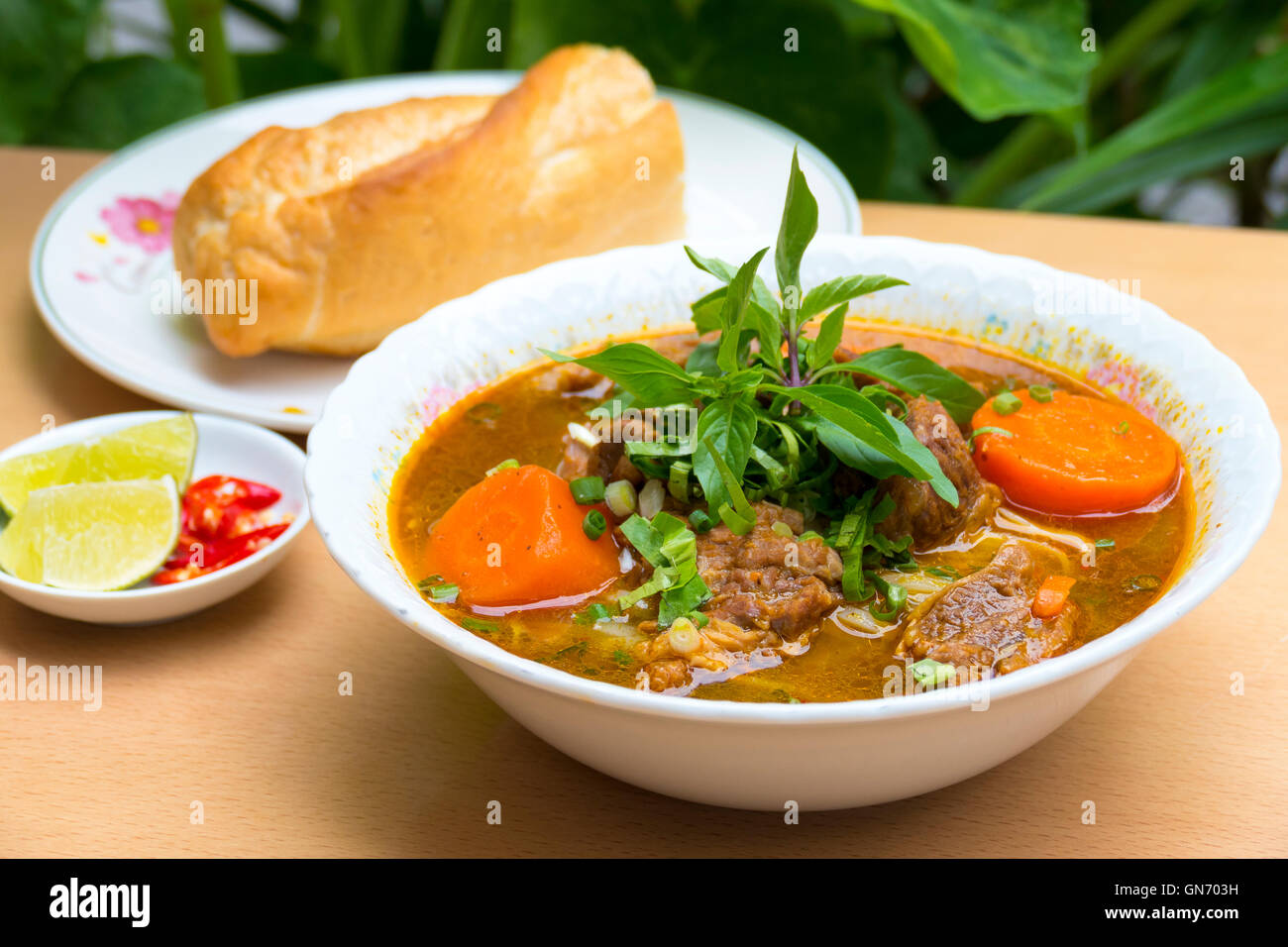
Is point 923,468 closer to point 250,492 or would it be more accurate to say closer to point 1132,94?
point 250,492

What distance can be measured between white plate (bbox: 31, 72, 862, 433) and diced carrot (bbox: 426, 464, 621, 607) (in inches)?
28.6

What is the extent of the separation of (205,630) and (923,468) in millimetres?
1234

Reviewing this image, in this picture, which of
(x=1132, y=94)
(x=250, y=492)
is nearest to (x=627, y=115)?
(x=250, y=492)

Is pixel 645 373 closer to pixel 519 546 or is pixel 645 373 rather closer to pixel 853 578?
pixel 519 546

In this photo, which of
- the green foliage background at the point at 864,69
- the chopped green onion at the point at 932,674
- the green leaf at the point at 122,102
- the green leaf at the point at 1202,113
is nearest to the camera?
the chopped green onion at the point at 932,674

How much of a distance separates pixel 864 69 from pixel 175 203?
2.04 m

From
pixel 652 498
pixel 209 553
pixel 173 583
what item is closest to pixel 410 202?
pixel 209 553

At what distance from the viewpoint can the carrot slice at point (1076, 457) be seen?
6.36 ft

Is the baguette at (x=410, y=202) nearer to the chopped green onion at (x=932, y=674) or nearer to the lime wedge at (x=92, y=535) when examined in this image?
the lime wedge at (x=92, y=535)

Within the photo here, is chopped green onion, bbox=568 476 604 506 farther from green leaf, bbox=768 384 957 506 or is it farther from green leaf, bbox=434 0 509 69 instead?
green leaf, bbox=434 0 509 69

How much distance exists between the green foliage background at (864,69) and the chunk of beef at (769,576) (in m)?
1.77

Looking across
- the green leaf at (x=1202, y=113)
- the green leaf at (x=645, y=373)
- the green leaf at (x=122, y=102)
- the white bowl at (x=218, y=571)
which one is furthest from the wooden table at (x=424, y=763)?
the green leaf at (x=122, y=102)

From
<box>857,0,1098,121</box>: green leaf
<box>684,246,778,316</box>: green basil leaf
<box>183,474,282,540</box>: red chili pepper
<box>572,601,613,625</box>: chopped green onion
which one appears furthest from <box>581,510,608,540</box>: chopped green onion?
<box>857,0,1098,121</box>: green leaf

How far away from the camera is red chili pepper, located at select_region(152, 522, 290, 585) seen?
215 centimetres
